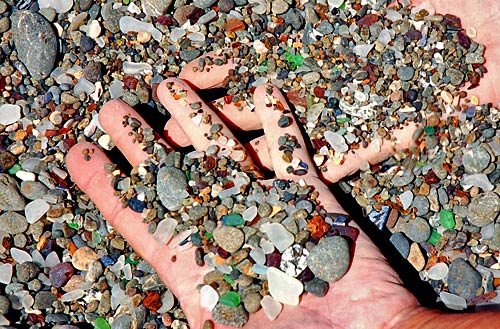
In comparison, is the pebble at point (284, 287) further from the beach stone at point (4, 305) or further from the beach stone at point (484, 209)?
the beach stone at point (4, 305)

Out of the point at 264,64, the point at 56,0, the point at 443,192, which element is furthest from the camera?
the point at 56,0

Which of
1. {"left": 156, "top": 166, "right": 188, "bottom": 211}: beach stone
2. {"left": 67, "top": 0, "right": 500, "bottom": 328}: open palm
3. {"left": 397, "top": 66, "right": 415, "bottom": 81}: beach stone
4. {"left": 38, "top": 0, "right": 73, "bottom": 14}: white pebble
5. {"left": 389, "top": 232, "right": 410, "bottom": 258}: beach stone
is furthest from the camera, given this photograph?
{"left": 38, "top": 0, "right": 73, "bottom": 14}: white pebble

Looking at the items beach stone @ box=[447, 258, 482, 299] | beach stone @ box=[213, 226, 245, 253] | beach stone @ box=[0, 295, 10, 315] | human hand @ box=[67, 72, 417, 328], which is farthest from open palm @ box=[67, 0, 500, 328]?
beach stone @ box=[0, 295, 10, 315]

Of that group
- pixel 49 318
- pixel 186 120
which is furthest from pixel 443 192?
pixel 49 318

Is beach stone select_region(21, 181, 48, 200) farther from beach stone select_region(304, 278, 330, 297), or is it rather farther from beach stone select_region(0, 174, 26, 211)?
beach stone select_region(304, 278, 330, 297)

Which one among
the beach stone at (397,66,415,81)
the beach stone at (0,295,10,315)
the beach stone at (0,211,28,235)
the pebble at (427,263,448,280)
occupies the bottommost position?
the beach stone at (0,295,10,315)

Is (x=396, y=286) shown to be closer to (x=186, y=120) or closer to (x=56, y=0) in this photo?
(x=186, y=120)

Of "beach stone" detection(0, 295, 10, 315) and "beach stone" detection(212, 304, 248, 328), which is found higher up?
"beach stone" detection(212, 304, 248, 328)

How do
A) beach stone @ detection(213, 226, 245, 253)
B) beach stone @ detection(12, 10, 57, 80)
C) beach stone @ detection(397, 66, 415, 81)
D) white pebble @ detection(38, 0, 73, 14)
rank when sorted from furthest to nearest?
white pebble @ detection(38, 0, 73, 14), beach stone @ detection(12, 10, 57, 80), beach stone @ detection(397, 66, 415, 81), beach stone @ detection(213, 226, 245, 253)
